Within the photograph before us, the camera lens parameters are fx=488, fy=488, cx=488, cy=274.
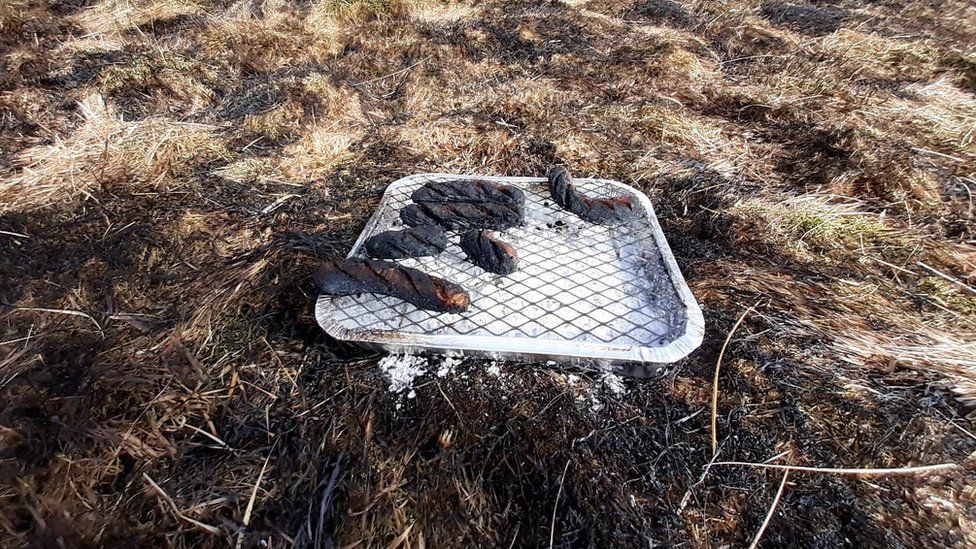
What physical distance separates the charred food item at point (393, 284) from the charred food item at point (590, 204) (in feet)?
3.14

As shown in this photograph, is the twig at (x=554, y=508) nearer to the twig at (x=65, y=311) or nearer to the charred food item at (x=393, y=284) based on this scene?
the charred food item at (x=393, y=284)

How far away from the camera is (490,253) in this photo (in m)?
2.34

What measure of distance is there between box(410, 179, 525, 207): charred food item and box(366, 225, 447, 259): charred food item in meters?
0.37

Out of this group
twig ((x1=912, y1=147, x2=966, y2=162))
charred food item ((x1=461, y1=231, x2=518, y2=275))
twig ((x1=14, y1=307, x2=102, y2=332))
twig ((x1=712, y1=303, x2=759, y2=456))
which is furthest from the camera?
twig ((x1=912, y1=147, x2=966, y2=162))

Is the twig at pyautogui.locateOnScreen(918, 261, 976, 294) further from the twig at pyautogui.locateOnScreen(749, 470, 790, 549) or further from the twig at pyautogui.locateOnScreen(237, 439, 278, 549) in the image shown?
the twig at pyautogui.locateOnScreen(237, 439, 278, 549)

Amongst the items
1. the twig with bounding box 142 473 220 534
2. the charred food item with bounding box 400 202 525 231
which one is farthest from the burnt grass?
the charred food item with bounding box 400 202 525 231

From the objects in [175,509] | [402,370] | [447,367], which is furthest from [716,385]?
[175,509]

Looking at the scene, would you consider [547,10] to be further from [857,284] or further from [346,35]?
[857,284]

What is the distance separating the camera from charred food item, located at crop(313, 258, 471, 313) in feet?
6.86

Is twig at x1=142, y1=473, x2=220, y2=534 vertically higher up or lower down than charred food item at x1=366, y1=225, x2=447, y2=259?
lower down

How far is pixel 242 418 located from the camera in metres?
1.83

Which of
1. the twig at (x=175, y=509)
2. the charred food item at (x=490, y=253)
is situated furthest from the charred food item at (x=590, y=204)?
the twig at (x=175, y=509)

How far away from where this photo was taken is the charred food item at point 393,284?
6.86 ft

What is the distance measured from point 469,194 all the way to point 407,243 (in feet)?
1.91
